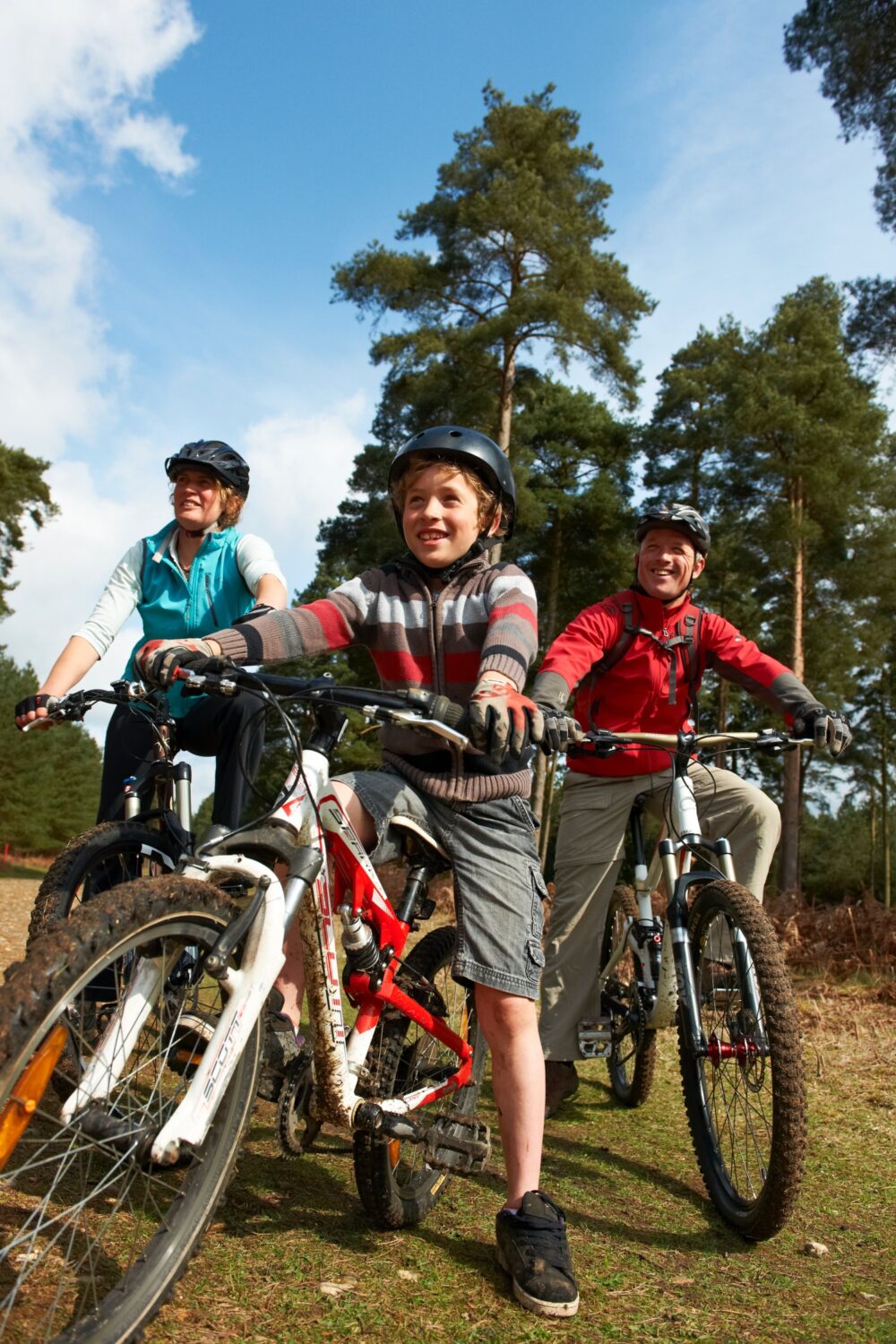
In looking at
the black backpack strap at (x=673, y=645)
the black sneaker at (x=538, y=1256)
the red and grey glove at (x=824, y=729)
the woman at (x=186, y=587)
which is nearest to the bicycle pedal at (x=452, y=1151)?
the black sneaker at (x=538, y=1256)

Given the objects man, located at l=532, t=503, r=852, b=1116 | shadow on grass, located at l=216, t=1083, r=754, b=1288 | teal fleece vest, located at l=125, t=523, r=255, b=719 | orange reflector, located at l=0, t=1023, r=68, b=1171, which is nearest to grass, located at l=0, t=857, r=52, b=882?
teal fleece vest, located at l=125, t=523, r=255, b=719

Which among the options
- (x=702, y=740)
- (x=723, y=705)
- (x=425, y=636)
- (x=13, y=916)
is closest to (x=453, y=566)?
(x=425, y=636)

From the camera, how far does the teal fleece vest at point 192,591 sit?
3.95 metres

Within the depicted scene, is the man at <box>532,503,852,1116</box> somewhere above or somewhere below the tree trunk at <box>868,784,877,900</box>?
below

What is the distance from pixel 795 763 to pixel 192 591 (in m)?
19.1

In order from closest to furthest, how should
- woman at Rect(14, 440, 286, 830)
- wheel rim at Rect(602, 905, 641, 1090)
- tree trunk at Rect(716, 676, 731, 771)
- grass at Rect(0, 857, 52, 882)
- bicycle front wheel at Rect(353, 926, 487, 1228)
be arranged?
1. bicycle front wheel at Rect(353, 926, 487, 1228)
2. woman at Rect(14, 440, 286, 830)
3. wheel rim at Rect(602, 905, 641, 1090)
4. grass at Rect(0, 857, 52, 882)
5. tree trunk at Rect(716, 676, 731, 771)

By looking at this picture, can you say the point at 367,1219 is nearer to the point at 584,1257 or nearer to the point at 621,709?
the point at 584,1257

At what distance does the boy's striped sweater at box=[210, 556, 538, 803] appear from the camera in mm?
2818

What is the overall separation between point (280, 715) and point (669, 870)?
79.4 inches

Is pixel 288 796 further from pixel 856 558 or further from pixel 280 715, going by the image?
pixel 856 558

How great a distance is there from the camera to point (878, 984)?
7.51 metres

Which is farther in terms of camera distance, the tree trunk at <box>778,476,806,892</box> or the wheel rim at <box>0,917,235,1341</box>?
the tree trunk at <box>778,476,806,892</box>

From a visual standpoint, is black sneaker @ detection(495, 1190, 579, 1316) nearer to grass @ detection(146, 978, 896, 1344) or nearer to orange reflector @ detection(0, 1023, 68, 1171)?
grass @ detection(146, 978, 896, 1344)

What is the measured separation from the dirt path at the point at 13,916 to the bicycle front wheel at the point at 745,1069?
4511 millimetres
